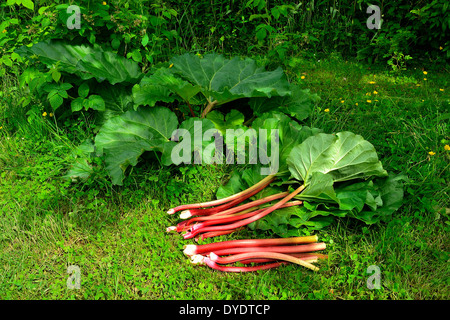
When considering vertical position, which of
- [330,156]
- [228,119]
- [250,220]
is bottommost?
[250,220]

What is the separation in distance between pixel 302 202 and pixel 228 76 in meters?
1.20

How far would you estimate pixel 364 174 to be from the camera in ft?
7.86

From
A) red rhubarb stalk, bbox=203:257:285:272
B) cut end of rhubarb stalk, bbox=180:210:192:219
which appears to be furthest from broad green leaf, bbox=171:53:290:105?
red rhubarb stalk, bbox=203:257:285:272

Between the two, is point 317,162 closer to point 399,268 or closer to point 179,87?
point 399,268

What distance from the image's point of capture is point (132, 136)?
275 centimetres

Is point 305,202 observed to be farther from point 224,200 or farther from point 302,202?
point 224,200

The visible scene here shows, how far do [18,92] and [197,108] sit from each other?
5.65ft

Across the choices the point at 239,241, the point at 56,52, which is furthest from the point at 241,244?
the point at 56,52

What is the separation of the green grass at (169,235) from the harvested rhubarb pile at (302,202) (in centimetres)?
9

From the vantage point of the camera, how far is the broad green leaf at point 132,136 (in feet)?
8.38

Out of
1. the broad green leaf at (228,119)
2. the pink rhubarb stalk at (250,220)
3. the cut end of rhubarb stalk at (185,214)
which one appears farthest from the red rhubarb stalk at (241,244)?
the broad green leaf at (228,119)

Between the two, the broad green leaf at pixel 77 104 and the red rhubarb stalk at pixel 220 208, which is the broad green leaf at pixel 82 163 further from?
the red rhubarb stalk at pixel 220 208

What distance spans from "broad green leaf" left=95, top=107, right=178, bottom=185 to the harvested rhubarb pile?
0.46m

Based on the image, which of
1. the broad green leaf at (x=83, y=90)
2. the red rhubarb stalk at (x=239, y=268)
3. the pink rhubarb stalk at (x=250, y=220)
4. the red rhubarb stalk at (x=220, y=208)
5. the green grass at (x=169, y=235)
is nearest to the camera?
the green grass at (x=169, y=235)
